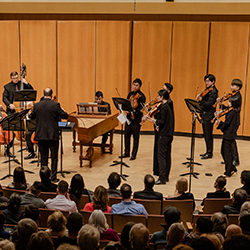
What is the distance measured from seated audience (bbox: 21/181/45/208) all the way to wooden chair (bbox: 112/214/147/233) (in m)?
0.94

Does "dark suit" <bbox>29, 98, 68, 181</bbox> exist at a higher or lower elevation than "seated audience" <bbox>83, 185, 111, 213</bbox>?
higher

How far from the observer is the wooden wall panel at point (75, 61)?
36.4 ft

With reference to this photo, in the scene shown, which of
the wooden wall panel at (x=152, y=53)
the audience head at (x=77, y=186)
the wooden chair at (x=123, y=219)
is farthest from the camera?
the wooden wall panel at (x=152, y=53)

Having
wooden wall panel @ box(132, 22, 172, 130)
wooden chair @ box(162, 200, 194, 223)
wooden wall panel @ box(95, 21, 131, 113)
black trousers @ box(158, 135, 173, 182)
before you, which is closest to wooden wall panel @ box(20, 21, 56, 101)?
wooden wall panel @ box(95, 21, 131, 113)

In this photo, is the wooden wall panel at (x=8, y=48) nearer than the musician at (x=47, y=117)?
No

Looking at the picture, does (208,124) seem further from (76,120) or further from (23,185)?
(23,185)

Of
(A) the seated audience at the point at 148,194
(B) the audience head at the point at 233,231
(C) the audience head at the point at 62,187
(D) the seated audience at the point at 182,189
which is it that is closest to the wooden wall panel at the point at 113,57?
Result: (A) the seated audience at the point at 148,194

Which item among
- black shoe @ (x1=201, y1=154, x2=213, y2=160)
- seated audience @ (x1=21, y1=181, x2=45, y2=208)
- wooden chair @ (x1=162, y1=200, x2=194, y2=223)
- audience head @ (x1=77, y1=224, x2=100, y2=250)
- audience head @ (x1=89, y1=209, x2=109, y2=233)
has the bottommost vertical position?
black shoe @ (x1=201, y1=154, x2=213, y2=160)

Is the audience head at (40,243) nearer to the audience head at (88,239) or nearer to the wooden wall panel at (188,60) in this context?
the audience head at (88,239)

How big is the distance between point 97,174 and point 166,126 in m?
1.73

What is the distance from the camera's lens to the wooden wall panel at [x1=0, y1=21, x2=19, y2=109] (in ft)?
36.7

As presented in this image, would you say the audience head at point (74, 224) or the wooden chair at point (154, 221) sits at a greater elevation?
the audience head at point (74, 224)

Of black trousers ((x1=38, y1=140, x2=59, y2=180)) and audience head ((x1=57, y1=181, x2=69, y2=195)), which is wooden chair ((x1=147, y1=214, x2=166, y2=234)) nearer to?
audience head ((x1=57, y1=181, x2=69, y2=195))

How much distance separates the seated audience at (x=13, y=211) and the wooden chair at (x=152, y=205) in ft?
4.86
